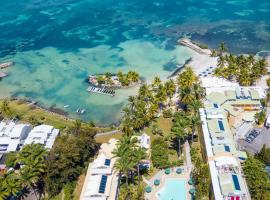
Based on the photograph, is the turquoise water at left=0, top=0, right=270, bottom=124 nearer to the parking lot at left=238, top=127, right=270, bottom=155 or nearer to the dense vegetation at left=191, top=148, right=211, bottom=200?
the parking lot at left=238, top=127, right=270, bottom=155

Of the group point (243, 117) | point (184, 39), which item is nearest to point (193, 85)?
point (243, 117)

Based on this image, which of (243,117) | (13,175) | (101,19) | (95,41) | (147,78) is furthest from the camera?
(101,19)

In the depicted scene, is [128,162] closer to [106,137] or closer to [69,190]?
[69,190]

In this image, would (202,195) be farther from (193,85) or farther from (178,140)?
(193,85)

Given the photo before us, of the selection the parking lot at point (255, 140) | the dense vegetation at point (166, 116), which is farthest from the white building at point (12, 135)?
the parking lot at point (255, 140)

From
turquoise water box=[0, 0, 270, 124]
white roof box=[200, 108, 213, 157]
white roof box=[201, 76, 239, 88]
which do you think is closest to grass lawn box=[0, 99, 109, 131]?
turquoise water box=[0, 0, 270, 124]
